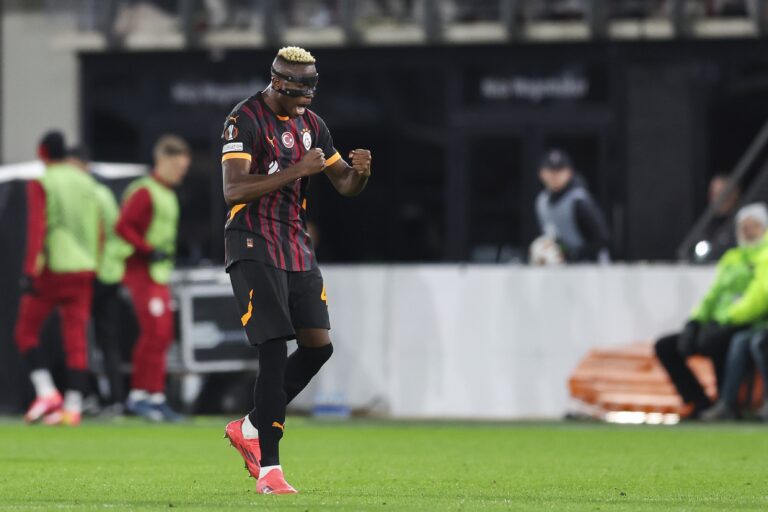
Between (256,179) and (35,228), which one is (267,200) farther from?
(35,228)

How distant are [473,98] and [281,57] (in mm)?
19579

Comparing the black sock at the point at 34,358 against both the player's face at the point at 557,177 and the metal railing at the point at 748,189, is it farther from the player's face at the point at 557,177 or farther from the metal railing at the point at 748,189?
the metal railing at the point at 748,189

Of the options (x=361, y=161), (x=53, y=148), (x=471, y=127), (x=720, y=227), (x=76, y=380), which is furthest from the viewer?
(x=471, y=127)

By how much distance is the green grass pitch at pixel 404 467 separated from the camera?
9203 mm

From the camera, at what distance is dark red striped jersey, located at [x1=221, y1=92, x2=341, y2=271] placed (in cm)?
957

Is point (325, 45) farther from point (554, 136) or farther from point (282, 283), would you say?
point (282, 283)

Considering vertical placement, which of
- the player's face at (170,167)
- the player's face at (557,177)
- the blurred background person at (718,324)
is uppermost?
the player's face at (170,167)

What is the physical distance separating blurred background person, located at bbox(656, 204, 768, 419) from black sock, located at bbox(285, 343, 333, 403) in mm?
7676

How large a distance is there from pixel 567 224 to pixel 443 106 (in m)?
9.96

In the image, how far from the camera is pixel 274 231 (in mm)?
9625

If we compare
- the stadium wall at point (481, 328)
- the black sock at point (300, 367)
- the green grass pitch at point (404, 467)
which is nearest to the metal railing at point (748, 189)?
the stadium wall at point (481, 328)

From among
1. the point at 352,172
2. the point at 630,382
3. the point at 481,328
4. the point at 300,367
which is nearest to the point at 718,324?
the point at 630,382

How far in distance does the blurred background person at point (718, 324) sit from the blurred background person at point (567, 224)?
1.87m

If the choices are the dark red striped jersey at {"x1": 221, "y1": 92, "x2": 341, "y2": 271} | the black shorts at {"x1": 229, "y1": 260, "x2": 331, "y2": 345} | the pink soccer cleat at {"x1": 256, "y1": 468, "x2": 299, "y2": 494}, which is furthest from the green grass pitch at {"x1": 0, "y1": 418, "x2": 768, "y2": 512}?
the dark red striped jersey at {"x1": 221, "y1": 92, "x2": 341, "y2": 271}
